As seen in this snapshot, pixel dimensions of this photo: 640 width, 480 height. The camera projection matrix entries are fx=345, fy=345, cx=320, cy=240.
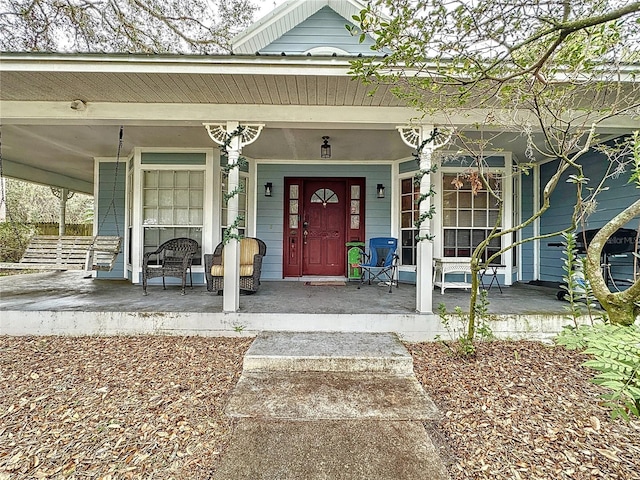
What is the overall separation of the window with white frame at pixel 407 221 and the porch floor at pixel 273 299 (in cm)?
63

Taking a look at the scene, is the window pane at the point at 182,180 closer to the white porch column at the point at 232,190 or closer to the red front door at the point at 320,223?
the red front door at the point at 320,223

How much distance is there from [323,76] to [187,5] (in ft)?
18.1

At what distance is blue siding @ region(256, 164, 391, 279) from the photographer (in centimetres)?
640

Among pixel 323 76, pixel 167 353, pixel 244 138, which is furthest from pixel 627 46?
pixel 167 353

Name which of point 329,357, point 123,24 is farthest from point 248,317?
point 123,24

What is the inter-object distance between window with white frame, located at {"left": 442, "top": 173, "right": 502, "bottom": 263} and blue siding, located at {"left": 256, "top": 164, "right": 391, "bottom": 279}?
3.40 feet

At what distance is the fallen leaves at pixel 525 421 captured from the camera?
1.71 metres

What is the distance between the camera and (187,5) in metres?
6.88

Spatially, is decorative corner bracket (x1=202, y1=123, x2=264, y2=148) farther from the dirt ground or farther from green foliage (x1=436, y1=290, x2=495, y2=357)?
green foliage (x1=436, y1=290, x2=495, y2=357)

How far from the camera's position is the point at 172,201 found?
19.2 ft

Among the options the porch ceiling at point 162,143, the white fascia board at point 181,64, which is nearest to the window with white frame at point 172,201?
the porch ceiling at point 162,143

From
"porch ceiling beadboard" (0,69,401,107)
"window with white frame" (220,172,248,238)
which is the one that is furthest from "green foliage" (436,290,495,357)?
"window with white frame" (220,172,248,238)

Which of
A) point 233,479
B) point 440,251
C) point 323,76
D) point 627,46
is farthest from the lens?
point 440,251

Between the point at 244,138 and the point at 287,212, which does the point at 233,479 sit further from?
the point at 287,212
